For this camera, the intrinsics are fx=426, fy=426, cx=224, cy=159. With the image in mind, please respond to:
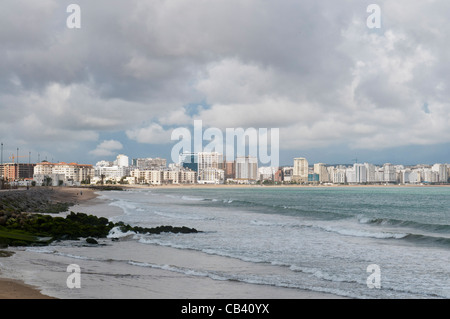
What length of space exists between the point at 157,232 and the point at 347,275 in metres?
11.1

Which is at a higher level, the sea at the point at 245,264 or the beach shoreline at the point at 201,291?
the beach shoreline at the point at 201,291

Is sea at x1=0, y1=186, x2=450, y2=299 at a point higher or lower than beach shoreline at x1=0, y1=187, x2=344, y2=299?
lower

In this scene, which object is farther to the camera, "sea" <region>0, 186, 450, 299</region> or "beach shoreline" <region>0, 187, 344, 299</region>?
"sea" <region>0, 186, 450, 299</region>

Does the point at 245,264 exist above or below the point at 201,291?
below

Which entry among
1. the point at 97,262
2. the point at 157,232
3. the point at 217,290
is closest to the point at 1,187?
the point at 157,232

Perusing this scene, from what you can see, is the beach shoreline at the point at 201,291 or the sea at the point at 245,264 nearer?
the beach shoreline at the point at 201,291

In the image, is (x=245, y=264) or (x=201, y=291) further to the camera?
(x=245, y=264)
